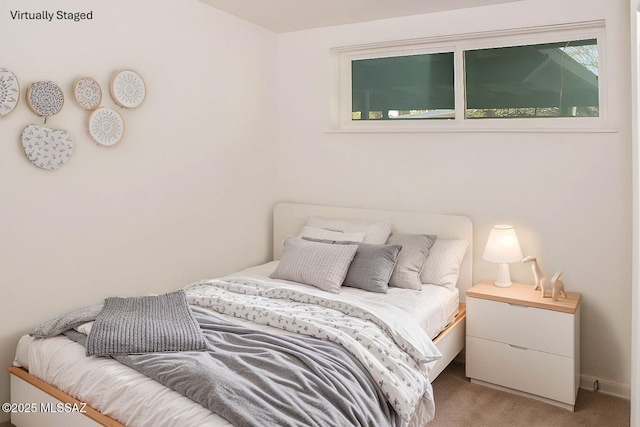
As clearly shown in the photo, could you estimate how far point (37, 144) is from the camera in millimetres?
2639

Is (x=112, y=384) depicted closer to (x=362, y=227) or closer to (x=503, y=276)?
(x=362, y=227)

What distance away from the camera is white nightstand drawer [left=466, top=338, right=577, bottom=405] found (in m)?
2.97

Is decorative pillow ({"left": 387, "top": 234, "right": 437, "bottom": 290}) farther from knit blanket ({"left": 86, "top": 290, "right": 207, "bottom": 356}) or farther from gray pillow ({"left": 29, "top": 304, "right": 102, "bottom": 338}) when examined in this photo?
gray pillow ({"left": 29, "top": 304, "right": 102, "bottom": 338})

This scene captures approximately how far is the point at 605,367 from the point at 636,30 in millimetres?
1968

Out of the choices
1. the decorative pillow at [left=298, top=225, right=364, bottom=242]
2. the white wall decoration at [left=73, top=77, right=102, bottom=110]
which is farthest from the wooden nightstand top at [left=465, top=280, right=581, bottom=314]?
the white wall decoration at [left=73, top=77, right=102, bottom=110]

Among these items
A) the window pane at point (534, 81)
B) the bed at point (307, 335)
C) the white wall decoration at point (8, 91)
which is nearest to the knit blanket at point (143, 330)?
the bed at point (307, 335)

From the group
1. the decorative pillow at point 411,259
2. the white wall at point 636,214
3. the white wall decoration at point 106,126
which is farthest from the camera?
the decorative pillow at point 411,259

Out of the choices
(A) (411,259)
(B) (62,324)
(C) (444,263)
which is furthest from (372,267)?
(B) (62,324)

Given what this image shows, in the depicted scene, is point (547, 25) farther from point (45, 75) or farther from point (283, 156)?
point (45, 75)

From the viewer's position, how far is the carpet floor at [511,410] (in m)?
2.84

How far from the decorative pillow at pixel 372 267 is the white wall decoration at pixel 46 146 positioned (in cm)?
176

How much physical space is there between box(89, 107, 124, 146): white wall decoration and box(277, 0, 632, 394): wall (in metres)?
1.61

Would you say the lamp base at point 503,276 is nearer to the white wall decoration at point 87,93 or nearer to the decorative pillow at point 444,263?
the decorative pillow at point 444,263

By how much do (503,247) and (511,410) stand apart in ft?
3.08
